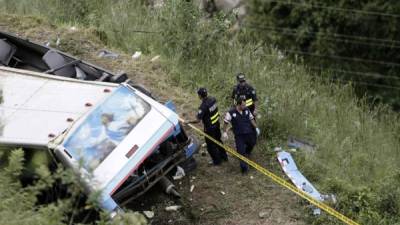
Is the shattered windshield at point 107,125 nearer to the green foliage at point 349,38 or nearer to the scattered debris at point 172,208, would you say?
the scattered debris at point 172,208

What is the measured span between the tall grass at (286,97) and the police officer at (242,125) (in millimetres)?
837

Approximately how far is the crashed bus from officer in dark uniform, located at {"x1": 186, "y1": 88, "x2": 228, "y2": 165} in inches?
16.0

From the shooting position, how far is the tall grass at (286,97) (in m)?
8.55

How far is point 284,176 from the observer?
9.12 m

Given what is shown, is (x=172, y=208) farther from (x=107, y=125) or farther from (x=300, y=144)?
(x=300, y=144)

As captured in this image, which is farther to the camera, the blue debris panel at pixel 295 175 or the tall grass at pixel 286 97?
the blue debris panel at pixel 295 175

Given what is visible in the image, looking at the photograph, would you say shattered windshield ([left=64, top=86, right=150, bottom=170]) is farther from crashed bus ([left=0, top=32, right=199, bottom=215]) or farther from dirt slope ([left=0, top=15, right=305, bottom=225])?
dirt slope ([left=0, top=15, right=305, bottom=225])

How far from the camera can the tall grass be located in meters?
8.55

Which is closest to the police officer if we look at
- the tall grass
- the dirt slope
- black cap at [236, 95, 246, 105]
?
black cap at [236, 95, 246, 105]

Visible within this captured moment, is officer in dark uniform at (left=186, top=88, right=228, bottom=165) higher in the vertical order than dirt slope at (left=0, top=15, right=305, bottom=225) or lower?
higher

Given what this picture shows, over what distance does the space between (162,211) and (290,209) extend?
1.73 m

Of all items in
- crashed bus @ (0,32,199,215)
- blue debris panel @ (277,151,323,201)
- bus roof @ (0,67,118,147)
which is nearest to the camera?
Result: crashed bus @ (0,32,199,215)

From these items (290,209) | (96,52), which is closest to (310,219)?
(290,209)

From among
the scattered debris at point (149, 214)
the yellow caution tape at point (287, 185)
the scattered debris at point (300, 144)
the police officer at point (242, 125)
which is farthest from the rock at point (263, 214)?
the scattered debris at point (300, 144)
